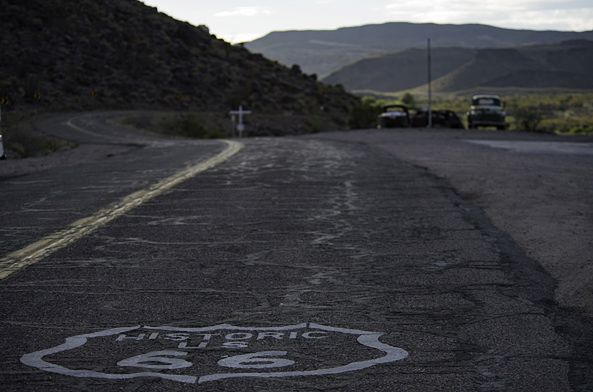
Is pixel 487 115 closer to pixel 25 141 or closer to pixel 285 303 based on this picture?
pixel 25 141

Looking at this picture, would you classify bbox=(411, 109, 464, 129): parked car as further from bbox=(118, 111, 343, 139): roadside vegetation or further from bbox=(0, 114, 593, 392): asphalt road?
bbox=(0, 114, 593, 392): asphalt road

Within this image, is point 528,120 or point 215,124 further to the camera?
Answer: point 215,124

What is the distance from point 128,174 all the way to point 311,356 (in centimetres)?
1410

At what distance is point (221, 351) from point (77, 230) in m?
5.41

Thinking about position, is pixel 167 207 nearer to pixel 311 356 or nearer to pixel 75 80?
pixel 311 356

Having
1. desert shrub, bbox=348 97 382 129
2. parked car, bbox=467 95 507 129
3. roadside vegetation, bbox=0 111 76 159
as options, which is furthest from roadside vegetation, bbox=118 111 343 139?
parked car, bbox=467 95 507 129

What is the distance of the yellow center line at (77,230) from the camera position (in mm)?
8697

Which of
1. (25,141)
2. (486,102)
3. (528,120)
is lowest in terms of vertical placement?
(528,120)

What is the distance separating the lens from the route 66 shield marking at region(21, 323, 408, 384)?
206 inches

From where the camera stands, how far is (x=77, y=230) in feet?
35.1

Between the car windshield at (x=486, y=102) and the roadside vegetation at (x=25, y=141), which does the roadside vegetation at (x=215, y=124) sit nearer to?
the roadside vegetation at (x=25, y=141)

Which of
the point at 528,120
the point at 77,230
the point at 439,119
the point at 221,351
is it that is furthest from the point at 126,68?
the point at 221,351

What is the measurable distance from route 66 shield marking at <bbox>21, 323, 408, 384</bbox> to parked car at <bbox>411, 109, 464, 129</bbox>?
46759 millimetres

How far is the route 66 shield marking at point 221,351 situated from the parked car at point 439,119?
153 ft
